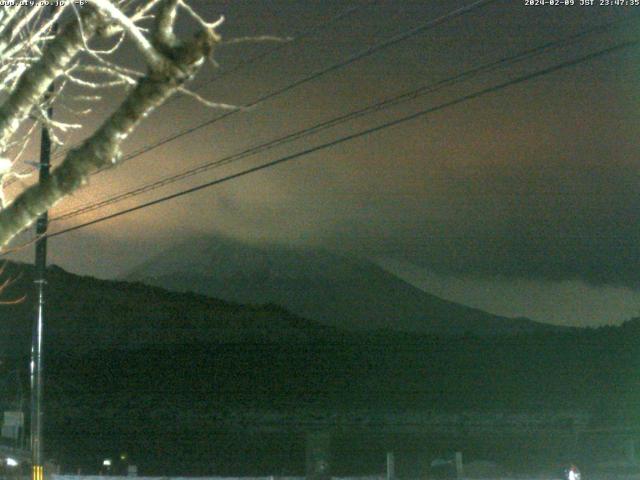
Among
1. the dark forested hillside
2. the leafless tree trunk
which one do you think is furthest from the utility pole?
the dark forested hillside

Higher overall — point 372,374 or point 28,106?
point 372,374

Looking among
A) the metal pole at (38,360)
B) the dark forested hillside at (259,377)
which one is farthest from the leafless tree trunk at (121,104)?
the dark forested hillside at (259,377)

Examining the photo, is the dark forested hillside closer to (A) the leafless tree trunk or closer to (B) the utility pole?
(B) the utility pole

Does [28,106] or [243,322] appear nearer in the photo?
[28,106]

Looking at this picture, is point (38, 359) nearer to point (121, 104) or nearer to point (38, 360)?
point (38, 360)

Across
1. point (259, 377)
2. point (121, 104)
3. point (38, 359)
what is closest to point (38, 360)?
point (38, 359)

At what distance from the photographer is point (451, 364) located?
2032 inches

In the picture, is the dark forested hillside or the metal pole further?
the dark forested hillside

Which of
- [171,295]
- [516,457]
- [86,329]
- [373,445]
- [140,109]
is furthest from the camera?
[171,295]

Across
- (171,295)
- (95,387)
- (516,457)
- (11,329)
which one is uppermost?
(171,295)

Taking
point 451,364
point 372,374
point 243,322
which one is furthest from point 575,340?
point 243,322

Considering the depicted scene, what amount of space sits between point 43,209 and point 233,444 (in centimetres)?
3804

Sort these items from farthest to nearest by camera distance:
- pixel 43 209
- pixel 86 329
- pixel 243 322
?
pixel 243 322 < pixel 86 329 < pixel 43 209

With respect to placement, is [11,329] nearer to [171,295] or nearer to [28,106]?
[171,295]
